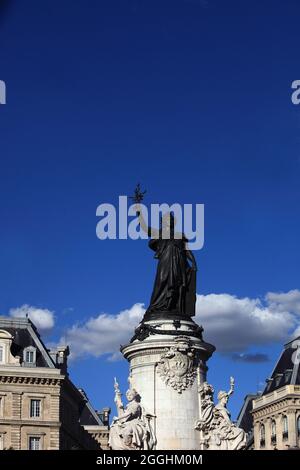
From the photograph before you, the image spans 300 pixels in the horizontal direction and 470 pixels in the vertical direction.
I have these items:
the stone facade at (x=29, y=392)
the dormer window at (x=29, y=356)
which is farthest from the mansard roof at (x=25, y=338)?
the dormer window at (x=29, y=356)

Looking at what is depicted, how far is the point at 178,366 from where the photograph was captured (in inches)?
1454

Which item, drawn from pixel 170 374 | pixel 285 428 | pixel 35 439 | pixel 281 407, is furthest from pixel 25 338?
pixel 170 374

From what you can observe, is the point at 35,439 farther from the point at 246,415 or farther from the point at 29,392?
the point at 246,415

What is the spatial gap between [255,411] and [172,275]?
72814mm

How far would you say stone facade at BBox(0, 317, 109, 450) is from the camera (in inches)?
3440

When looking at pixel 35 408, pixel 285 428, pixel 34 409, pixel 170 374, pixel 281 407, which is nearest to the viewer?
pixel 170 374

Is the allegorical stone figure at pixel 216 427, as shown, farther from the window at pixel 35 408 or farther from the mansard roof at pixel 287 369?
the mansard roof at pixel 287 369

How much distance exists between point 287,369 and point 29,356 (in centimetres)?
2983

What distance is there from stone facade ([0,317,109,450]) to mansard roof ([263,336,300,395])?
24.1 meters

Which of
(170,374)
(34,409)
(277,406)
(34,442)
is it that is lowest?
(170,374)

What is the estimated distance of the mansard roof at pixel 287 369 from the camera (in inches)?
4050

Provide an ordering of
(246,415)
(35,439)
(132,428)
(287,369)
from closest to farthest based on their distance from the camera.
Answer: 1. (132,428)
2. (35,439)
3. (287,369)
4. (246,415)

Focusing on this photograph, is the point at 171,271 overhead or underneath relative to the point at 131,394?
overhead

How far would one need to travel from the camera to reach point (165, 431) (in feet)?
119
